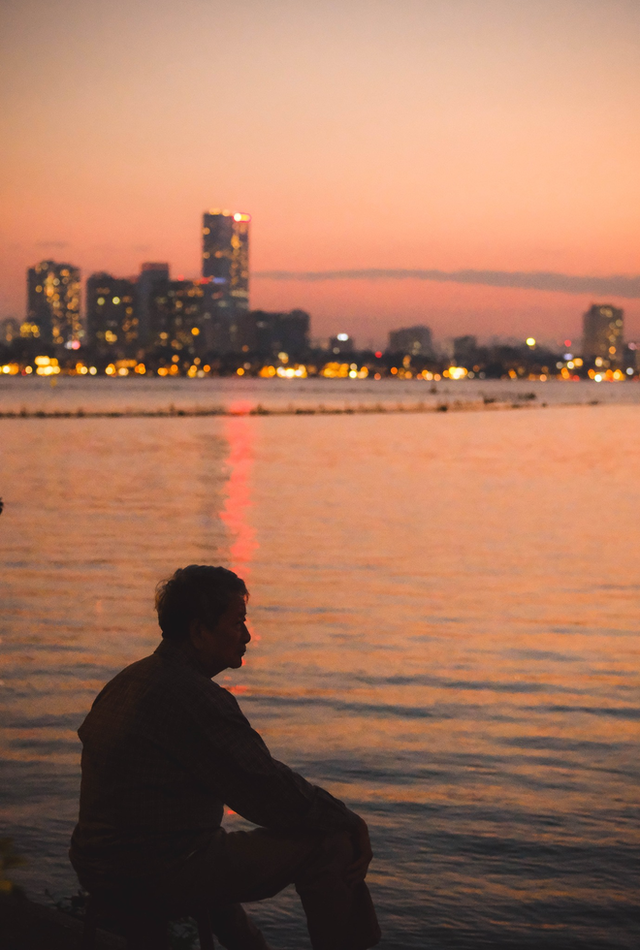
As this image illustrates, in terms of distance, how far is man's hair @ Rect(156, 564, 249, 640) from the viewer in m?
3.96

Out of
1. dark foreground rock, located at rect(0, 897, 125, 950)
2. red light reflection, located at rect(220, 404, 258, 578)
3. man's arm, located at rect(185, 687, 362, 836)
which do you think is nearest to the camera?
man's arm, located at rect(185, 687, 362, 836)

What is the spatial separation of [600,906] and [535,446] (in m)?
53.3

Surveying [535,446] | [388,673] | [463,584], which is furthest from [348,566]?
[535,446]

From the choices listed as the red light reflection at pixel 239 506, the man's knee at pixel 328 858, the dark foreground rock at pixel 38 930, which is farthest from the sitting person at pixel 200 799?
the red light reflection at pixel 239 506

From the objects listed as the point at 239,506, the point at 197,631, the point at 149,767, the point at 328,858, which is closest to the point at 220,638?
the point at 197,631

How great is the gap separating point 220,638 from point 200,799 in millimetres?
531

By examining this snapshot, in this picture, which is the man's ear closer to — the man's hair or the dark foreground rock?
the man's hair

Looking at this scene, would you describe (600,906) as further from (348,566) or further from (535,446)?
(535,446)

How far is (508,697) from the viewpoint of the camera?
33.4 feet

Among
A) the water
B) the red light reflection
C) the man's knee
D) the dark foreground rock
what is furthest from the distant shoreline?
the man's knee

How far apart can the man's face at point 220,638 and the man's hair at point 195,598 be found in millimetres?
21

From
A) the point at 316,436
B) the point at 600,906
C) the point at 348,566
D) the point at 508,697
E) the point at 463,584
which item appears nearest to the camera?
the point at 600,906

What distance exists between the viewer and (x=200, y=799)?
396cm

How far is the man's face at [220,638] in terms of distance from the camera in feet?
13.1
